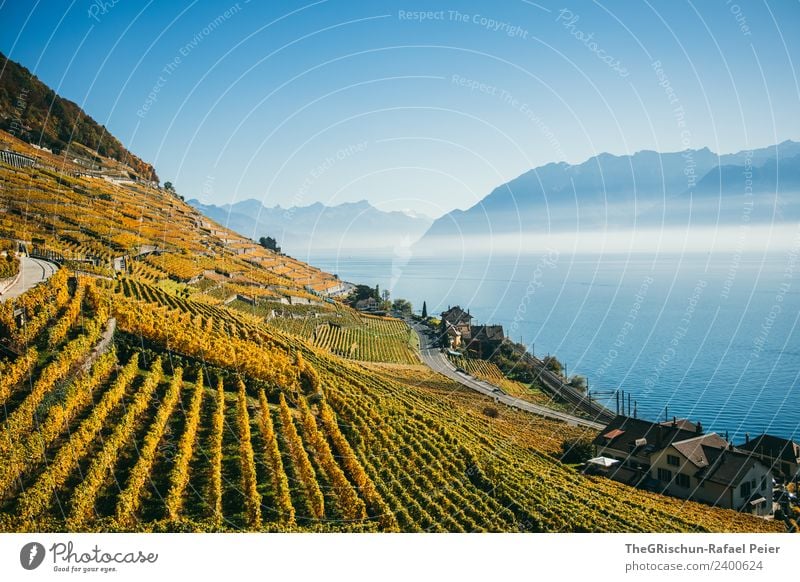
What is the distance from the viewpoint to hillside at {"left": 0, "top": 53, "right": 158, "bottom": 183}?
3806cm

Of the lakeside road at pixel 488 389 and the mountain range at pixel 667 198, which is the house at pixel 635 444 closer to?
the lakeside road at pixel 488 389

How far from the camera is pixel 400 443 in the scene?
1111cm

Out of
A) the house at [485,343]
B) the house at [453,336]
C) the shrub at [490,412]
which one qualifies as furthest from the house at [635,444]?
the house at [453,336]

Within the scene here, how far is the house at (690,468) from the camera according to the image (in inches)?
533

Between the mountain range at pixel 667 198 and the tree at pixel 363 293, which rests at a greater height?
the mountain range at pixel 667 198

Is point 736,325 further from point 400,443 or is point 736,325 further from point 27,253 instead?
point 27,253

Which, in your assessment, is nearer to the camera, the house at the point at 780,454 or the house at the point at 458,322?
the house at the point at 780,454

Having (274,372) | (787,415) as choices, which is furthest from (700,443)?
(787,415)

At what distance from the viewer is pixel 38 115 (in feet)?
136

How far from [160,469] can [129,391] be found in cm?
184

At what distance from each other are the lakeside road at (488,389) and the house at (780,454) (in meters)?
5.57

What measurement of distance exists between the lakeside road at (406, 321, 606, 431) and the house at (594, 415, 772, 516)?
20.0 ft

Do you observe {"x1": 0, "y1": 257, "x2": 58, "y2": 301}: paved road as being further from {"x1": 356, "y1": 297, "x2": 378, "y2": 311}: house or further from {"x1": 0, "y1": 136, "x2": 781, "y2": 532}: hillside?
{"x1": 356, "y1": 297, "x2": 378, "y2": 311}: house
